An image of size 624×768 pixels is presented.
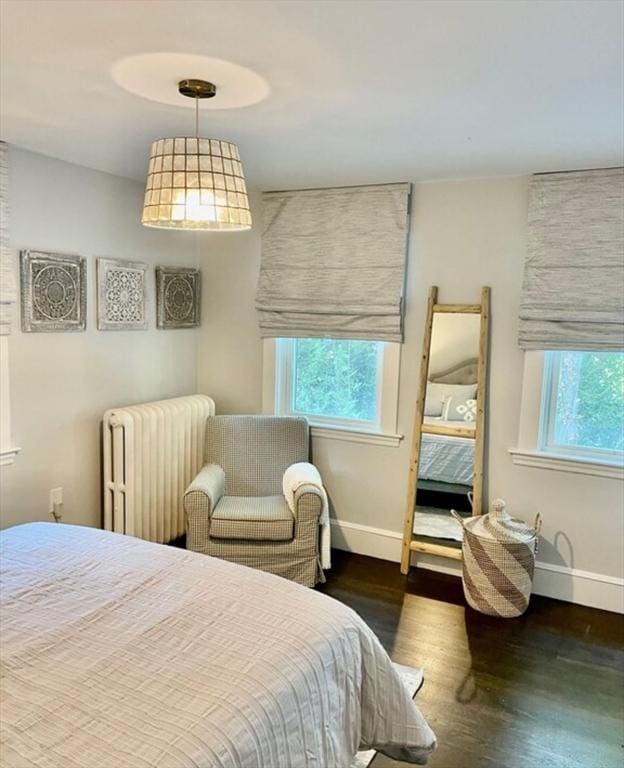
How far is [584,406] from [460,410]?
652mm

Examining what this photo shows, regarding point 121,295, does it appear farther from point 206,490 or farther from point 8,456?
point 206,490

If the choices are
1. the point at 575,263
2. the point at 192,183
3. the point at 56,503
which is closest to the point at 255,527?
the point at 56,503

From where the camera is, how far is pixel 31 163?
294 cm

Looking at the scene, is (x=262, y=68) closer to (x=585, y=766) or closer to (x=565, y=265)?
(x=565, y=265)

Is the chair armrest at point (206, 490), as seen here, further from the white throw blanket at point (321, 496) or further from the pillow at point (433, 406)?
the pillow at point (433, 406)

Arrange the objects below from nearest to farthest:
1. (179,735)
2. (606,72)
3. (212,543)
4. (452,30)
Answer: (179,735) → (452,30) → (606,72) → (212,543)

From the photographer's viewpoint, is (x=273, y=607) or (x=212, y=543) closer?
(x=273, y=607)

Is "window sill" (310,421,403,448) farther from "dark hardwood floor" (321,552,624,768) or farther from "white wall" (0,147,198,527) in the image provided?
"white wall" (0,147,198,527)

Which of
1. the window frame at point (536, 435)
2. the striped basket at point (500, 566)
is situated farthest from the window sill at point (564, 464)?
the striped basket at point (500, 566)

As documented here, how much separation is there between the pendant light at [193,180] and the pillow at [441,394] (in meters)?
1.89

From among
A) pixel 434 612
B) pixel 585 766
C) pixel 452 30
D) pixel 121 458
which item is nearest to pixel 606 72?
pixel 452 30

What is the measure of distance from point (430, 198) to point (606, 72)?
5.51 ft

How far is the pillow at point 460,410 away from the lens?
11.2 ft

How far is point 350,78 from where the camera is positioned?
6.16 feet
